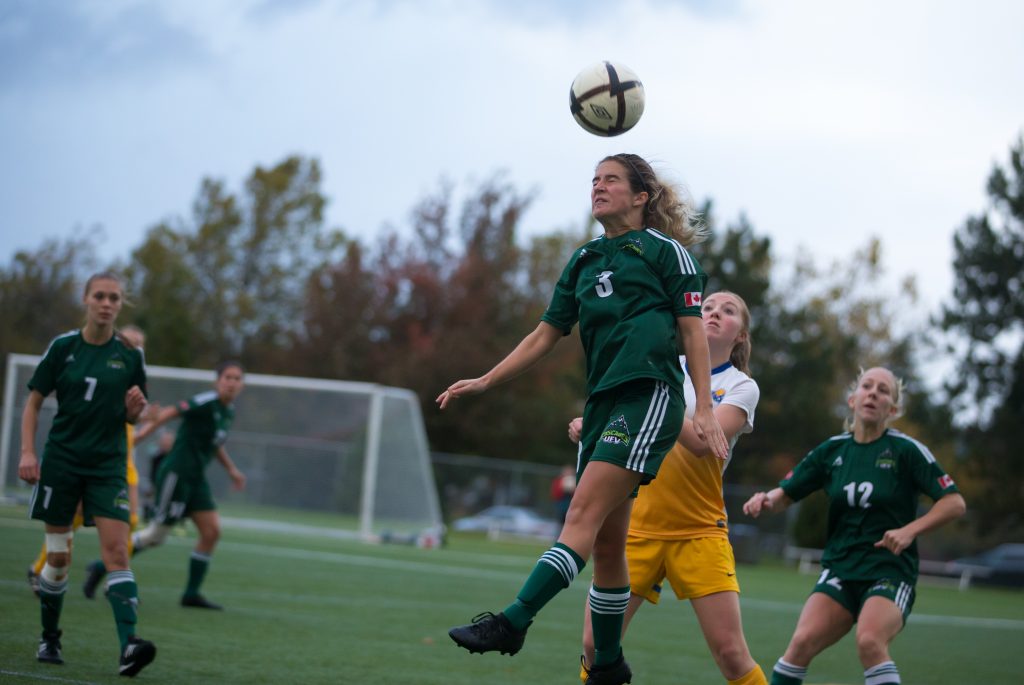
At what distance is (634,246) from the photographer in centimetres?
472

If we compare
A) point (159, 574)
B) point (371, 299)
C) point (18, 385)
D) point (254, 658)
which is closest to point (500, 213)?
point (371, 299)

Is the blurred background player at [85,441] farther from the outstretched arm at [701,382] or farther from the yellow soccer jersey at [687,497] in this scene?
the outstretched arm at [701,382]

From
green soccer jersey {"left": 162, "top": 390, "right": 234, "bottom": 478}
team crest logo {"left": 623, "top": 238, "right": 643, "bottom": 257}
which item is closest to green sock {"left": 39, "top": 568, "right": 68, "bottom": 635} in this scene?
team crest logo {"left": 623, "top": 238, "right": 643, "bottom": 257}

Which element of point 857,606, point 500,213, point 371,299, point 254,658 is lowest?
point 254,658

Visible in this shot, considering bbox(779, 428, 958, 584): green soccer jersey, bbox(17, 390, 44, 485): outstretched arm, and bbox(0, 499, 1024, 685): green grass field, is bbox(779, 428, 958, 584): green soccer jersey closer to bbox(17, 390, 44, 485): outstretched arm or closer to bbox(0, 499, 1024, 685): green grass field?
bbox(0, 499, 1024, 685): green grass field

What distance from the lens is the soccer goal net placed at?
2348 cm

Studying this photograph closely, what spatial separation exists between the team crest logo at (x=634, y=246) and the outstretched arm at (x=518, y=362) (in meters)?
0.51

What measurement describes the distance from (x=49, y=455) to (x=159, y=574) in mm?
5974

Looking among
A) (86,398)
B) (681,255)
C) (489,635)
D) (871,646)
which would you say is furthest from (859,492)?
(86,398)

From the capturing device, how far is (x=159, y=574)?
11.8m

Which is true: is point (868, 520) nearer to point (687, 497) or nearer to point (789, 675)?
point (789, 675)

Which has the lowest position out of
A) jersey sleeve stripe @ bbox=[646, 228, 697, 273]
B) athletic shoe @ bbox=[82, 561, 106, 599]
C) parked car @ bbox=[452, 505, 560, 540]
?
parked car @ bbox=[452, 505, 560, 540]

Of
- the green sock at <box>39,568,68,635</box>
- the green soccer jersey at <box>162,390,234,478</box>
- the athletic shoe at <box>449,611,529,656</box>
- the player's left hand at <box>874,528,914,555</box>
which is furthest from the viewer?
the green soccer jersey at <box>162,390,234,478</box>

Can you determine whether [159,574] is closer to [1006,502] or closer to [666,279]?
[666,279]
